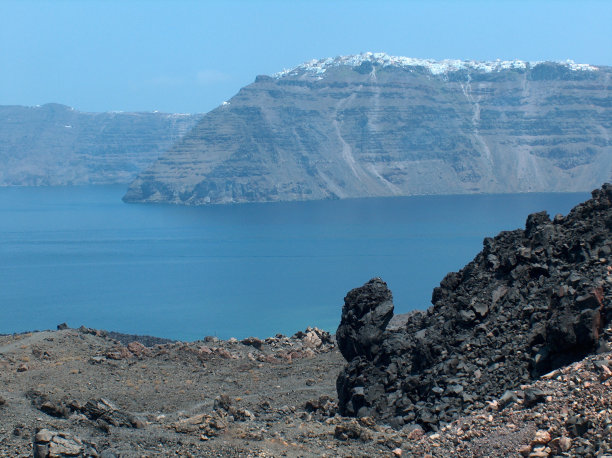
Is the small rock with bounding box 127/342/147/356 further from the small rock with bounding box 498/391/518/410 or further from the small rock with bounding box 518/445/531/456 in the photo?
the small rock with bounding box 518/445/531/456

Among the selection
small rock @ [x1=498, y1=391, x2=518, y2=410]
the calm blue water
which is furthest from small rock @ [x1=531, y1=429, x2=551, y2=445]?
the calm blue water

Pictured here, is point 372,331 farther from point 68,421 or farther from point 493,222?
point 493,222

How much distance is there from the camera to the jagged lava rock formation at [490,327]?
50.5 ft

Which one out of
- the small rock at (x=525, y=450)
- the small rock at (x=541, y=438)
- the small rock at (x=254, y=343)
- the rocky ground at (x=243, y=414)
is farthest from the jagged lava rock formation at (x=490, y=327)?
the small rock at (x=254, y=343)

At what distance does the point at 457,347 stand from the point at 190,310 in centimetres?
4784

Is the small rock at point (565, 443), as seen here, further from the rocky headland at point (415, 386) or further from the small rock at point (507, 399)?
the small rock at point (507, 399)

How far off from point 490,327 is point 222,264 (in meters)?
76.3

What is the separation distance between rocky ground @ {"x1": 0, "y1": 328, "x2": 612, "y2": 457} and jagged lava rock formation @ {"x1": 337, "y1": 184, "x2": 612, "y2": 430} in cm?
73

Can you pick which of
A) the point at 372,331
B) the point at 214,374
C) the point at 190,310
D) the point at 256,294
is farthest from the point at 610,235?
the point at 256,294

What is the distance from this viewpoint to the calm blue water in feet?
200

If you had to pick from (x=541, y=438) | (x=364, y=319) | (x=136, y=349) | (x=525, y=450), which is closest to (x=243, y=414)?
(x=364, y=319)

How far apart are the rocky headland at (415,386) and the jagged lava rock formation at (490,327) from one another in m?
0.03

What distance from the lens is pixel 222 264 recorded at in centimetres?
9244

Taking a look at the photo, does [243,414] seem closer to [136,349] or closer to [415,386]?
[415,386]
